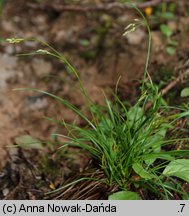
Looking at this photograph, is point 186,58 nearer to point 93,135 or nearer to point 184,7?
point 184,7

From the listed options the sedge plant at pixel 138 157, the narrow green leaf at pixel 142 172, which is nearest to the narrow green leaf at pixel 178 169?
the sedge plant at pixel 138 157

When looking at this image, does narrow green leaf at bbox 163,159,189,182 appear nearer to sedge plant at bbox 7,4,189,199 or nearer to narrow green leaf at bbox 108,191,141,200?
sedge plant at bbox 7,4,189,199

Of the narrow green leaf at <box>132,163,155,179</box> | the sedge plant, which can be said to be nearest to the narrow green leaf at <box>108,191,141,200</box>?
the sedge plant

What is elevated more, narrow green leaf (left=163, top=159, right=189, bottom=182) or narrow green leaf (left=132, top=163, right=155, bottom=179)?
narrow green leaf (left=132, top=163, right=155, bottom=179)

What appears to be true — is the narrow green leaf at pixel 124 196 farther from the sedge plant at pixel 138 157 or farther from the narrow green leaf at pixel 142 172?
the narrow green leaf at pixel 142 172

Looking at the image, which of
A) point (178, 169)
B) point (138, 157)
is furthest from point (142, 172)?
point (178, 169)

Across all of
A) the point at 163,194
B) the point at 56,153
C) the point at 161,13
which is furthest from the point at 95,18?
the point at 163,194

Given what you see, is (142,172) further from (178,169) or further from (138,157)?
(178,169)
